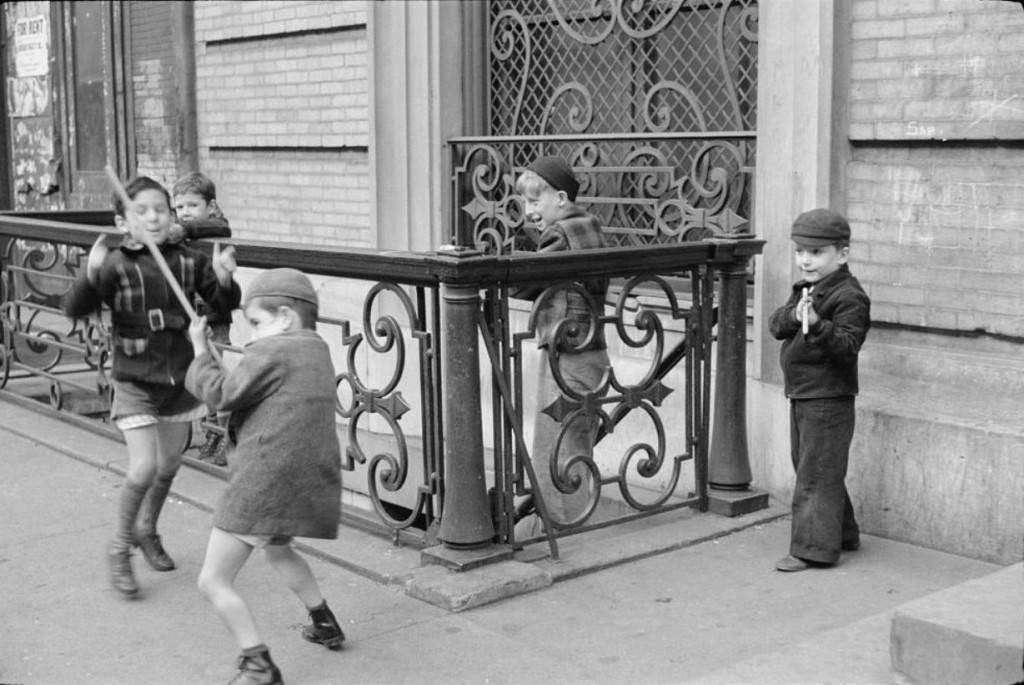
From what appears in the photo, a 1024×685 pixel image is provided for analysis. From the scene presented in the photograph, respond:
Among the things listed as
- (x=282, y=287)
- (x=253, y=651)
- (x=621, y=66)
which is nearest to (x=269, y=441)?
(x=282, y=287)

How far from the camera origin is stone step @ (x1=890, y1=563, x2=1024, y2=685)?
3.60 m

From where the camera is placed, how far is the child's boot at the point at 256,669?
4109 millimetres

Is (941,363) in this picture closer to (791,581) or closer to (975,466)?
(975,466)

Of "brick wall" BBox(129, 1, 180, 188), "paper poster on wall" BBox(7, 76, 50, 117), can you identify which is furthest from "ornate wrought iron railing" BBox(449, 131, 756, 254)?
"paper poster on wall" BBox(7, 76, 50, 117)

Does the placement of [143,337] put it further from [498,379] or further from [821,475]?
[821,475]

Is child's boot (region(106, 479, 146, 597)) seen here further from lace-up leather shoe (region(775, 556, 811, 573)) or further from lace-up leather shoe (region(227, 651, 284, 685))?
lace-up leather shoe (region(775, 556, 811, 573))

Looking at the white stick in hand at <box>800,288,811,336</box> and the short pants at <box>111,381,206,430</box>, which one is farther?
the short pants at <box>111,381,206,430</box>

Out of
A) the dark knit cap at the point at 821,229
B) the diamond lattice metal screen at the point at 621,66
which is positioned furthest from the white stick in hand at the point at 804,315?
the diamond lattice metal screen at the point at 621,66

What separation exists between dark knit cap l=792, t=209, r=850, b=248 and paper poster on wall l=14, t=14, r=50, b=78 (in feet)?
32.3

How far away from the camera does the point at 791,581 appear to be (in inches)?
205

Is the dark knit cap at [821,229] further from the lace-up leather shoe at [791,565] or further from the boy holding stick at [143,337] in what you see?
the boy holding stick at [143,337]

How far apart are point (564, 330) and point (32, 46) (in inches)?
386

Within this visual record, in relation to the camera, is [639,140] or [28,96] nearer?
[639,140]

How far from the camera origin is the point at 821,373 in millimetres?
5195
